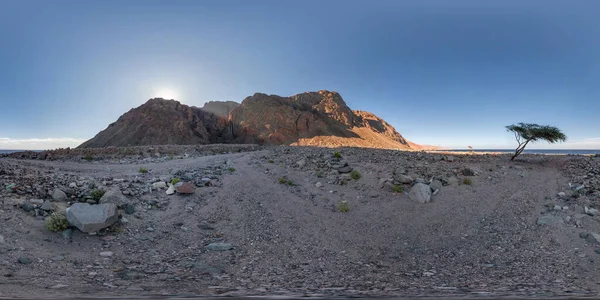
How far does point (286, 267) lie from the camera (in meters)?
7.03

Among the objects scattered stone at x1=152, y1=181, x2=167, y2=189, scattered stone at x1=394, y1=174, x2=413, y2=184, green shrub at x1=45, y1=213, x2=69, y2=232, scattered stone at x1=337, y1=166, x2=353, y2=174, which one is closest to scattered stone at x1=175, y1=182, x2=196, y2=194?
scattered stone at x1=152, y1=181, x2=167, y2=189

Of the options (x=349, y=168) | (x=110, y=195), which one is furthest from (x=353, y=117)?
(x=110, y=195)

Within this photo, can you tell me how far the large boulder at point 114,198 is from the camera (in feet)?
29.7

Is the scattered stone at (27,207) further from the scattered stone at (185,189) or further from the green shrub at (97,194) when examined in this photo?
the scattered stone at (185,189)

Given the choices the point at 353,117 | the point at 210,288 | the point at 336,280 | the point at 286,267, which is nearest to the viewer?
the point at 210,288

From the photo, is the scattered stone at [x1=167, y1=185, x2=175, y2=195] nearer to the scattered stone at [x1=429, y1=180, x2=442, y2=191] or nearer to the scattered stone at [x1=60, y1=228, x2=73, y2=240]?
the scattered stone at [x1=60, y1=228, x2=73, y2=240]

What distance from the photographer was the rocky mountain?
262 feet

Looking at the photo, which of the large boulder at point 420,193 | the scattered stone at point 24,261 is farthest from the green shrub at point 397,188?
→ the scattered stone at point 24,261

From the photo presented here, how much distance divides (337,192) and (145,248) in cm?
738

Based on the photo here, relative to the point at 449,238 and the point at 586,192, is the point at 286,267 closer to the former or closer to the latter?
the point at 449,238

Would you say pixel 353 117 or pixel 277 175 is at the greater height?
pixel 353 117

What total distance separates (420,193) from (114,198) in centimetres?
1059

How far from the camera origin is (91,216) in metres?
7.69

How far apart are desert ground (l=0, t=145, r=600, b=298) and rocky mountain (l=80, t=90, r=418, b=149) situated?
65.1 meters
